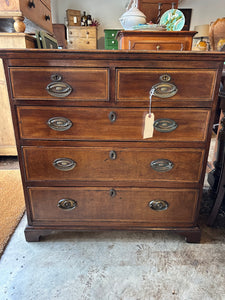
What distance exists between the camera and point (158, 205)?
1.10 meters

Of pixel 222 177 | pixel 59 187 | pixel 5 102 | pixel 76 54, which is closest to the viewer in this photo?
pixel 76 54

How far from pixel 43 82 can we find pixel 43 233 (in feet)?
2.58

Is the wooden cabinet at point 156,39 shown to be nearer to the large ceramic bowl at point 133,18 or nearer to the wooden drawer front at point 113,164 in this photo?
the large ceramic bowl at point 133,18

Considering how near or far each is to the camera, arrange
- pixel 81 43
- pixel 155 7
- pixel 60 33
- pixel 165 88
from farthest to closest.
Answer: pixel 81 43
pixel 60 33
pixel 155 7
pixel 165 88

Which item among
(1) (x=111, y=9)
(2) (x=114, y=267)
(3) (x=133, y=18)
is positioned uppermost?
(1) (x=111, y=9)

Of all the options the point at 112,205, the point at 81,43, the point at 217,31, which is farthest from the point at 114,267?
the point at 81,43

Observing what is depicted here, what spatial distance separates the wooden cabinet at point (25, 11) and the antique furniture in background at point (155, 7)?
2.94ft

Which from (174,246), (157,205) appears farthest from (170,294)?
(157,205)

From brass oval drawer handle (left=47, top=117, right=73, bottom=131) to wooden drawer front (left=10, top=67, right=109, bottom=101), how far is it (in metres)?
0.10

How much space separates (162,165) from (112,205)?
0.33 meters

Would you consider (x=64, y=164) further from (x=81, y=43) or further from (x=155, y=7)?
(x=81, y=43)

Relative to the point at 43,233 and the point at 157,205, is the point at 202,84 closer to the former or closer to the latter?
the point at 157,205

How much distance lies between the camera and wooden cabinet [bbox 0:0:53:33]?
1557mm

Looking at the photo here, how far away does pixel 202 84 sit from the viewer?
0.91m
